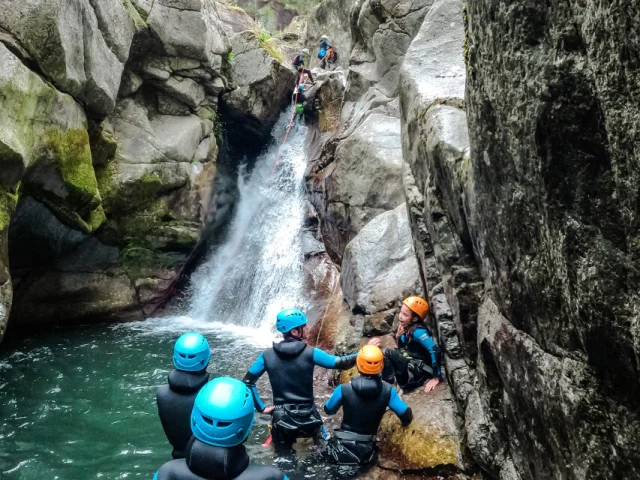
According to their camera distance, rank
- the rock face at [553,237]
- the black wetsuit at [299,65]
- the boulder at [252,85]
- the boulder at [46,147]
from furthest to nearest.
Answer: the black wetsuit at [299,65], the boulder at [252,85], the boulder at [46,147], the rock face at [553,237]

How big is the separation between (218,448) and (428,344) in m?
4.24

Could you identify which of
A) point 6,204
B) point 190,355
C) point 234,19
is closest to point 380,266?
point 190,355

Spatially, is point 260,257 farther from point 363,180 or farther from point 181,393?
point 181,393

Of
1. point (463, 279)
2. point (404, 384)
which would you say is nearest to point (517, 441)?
point (463, 279)

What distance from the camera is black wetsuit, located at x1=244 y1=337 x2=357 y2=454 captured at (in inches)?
243

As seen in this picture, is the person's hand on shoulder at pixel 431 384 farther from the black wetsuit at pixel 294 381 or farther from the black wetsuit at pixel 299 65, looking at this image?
the black wetsuit at pixel 299 65

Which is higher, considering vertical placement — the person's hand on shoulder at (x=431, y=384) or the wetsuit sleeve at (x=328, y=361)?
the wetsuit sleeve at (x=328, y=361)

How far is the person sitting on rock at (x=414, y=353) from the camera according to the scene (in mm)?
6613

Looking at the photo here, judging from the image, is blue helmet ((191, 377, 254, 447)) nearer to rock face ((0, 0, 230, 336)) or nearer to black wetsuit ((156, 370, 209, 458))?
black wetsuit ((156, 370, 209, 458))

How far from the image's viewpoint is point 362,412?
557 centimetres

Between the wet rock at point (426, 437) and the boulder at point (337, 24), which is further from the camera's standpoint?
the boulder at point (337, 24)

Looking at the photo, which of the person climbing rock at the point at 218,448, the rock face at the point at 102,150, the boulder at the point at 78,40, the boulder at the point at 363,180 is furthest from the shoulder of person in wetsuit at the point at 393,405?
the boulder at the point at 78,40

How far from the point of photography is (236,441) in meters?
2.94

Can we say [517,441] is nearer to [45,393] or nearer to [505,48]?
[505,48]
